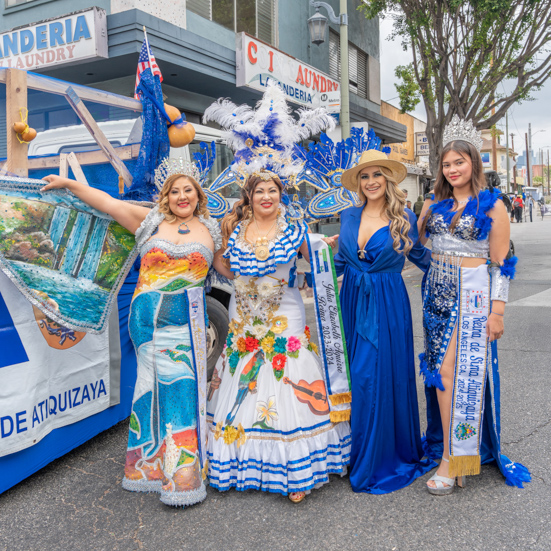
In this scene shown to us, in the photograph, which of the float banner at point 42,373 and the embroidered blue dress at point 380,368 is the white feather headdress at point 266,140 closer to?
the embroidered blue dress at point 380,368

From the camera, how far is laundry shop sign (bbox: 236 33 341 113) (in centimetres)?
998

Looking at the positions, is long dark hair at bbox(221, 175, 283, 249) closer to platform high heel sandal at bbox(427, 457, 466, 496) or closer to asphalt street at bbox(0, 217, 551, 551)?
asphalt street at bbox(0, 217, 551, 551)

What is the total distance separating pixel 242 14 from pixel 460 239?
33.1ft

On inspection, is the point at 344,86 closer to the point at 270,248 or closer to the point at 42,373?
the point at 270,248

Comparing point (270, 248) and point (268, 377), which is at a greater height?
point (270, 248)

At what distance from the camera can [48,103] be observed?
3453 millimetres

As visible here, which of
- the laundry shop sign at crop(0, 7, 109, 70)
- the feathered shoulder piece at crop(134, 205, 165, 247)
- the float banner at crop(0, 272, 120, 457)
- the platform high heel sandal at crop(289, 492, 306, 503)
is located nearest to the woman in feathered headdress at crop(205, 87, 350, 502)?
the platform high heel sandal at crop(289, 492, 306, 503)

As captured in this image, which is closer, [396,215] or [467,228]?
[467,228]

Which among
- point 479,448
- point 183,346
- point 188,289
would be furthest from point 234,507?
point 479,448

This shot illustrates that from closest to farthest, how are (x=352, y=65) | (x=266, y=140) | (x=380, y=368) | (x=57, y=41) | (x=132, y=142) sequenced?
(x=380, y=368) < (x=266, y=140) < (x=132, y=142) < (x=57, y=41) < (x=352, y=65)

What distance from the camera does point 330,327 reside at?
3.02m

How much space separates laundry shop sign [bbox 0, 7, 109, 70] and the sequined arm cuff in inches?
290

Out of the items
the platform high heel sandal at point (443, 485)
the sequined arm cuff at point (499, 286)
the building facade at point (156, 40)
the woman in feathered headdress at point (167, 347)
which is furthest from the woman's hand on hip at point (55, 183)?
the building facade at point (156, 40)

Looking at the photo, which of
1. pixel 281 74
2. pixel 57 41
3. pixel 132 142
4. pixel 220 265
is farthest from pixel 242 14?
pixel 220 265
